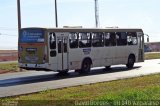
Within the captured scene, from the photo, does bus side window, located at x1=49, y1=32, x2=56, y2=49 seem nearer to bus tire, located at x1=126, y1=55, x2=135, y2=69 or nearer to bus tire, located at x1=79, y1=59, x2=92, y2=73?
bus tire, located at x1=79, y1=59, x2=92, y2=73

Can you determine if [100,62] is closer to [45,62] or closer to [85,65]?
[85,65]

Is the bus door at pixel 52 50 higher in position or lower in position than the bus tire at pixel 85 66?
higher

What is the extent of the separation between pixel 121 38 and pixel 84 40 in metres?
4.25

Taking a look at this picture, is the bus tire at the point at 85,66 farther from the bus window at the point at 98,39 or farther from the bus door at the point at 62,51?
the bus door at the point at 62,51

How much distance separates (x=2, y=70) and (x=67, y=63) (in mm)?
8478

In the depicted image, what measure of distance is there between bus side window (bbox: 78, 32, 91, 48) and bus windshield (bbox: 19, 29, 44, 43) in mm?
3009

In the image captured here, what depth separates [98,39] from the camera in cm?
3123

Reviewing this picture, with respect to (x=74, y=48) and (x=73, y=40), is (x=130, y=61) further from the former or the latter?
(x=73, y=40)

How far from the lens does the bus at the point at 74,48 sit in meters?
27.4

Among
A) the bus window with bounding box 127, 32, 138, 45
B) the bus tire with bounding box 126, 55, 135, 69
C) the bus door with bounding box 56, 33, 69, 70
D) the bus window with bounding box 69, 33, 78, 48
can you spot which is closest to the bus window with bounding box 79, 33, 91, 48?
the bus window with bounding box 69, 33, 78, 48

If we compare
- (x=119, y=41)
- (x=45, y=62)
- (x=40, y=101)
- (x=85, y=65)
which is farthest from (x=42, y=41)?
(x=40, y=101)

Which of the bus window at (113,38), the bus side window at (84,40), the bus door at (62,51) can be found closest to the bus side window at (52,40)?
the bus door at (62,51)

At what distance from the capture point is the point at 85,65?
3041 cm

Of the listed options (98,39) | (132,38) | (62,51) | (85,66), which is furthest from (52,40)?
(132,38)
